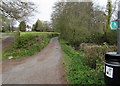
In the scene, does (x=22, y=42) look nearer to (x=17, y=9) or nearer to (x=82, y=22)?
(x=17, y=9)

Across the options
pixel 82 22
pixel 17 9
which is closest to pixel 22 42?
pixel 17 9

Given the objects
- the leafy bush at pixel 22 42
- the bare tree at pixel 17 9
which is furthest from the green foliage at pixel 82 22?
the leafy bush at pixel 22 42

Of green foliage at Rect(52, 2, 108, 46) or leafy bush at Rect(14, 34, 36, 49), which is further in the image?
green foliage at Rect(52, 2, 108, 46)

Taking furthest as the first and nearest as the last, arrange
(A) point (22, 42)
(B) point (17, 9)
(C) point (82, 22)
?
(C) point (82, 22), (A) point (22, 42), (B) point (17, 9)

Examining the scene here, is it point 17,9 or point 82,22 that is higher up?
point 17,9

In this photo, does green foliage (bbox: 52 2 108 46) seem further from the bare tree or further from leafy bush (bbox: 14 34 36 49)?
leafy bush (bbox: 14 34 36 49)

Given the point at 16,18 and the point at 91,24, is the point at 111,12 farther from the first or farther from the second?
the point at 16,18

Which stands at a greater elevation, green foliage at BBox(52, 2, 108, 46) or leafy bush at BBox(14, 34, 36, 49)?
green foliage at BBox(52, 2, 108, 46)

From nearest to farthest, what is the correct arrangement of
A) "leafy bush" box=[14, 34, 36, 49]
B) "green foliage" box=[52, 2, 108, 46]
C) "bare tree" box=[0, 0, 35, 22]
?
"bare tree" box=[0, 0, 35, 22] < "leafy bush" box=[14, 34, 36, 49] < "green foliage" box=[52, 2, 108, 46]

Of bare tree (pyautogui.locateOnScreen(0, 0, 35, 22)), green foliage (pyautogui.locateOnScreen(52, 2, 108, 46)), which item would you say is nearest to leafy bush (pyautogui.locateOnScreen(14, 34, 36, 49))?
bare tree (pyautogui.locateOnScreen(0, 0, 35, 22))

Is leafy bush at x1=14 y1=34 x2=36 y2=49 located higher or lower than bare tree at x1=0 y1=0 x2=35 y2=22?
lower

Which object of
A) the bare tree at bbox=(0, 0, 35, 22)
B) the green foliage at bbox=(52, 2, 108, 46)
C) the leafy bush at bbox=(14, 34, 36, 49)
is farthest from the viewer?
the green foliage at bbox=(52, 2, 108, 46)

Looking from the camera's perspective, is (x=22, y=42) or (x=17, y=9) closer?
(x=17, y=9)

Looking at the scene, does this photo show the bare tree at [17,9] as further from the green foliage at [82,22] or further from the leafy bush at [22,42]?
the green foliage at [82,22]
